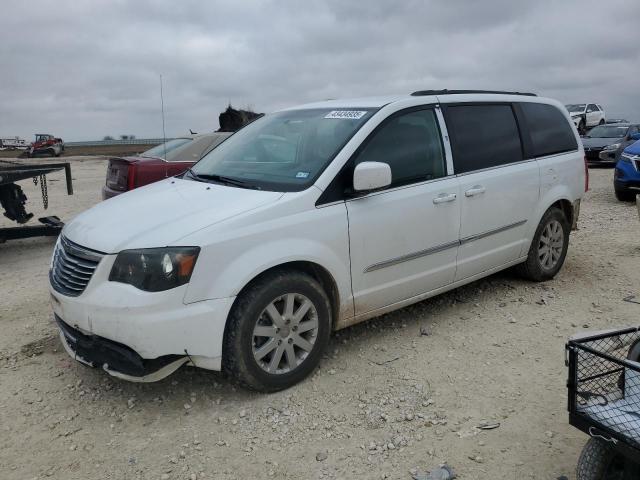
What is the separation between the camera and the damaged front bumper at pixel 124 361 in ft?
10.1

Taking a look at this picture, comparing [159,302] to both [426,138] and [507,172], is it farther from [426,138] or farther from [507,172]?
[507,172]

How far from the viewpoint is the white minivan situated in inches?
122

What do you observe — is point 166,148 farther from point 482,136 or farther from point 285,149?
point 482,136

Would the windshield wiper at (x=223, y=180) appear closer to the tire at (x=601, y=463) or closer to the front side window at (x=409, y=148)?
the front side window at (x=409, y=148)

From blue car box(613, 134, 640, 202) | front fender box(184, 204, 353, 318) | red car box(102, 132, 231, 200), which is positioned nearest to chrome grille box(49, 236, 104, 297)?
front fender box(184, 204, 353, 318)

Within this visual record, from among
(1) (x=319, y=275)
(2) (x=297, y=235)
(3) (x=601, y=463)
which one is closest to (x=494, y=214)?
(1) (x=319, y=275)

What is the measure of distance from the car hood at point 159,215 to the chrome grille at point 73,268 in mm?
51

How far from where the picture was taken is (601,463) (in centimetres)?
229

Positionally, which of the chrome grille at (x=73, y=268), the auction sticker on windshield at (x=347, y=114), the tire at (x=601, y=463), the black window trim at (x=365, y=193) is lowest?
the tire at (x=601, y=463)

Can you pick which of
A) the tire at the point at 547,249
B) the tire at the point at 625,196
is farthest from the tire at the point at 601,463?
the tire at the point at 625,196

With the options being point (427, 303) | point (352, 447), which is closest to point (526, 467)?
point (352, 447)

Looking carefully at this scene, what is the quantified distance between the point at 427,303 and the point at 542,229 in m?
1.32

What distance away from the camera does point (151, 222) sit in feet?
10.9

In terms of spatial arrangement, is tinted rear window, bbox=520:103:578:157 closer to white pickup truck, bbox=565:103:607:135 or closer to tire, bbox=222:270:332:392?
tire, bbox=222:270:332:392
